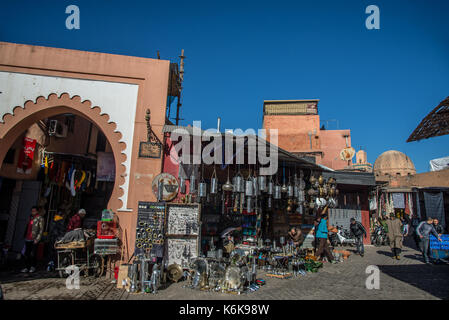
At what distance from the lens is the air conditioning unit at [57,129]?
8.92m

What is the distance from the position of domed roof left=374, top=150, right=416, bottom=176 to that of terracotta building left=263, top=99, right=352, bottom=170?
596 inches

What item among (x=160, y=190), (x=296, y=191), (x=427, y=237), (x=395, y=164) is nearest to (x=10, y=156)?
(x=160, y=190)

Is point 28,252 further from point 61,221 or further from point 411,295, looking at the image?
point 411,295

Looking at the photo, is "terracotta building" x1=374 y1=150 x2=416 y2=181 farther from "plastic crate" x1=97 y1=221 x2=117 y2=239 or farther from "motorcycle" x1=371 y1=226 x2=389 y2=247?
"plastic crate" x1=97 y1=221 x2=117 y2=239

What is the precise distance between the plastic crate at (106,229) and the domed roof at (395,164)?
33.5 metres

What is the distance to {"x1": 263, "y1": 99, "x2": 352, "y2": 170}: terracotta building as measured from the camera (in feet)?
59.7

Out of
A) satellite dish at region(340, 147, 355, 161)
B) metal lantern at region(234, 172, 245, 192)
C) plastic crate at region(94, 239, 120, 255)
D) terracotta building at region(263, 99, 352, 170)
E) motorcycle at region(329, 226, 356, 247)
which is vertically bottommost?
motorcycle at region(329, 226, 356, 247)

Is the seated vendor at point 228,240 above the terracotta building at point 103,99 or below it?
below

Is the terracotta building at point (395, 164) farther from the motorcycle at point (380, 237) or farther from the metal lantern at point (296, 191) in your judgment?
the metal lantern at point (296, 191)

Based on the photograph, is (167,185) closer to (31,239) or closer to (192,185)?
(192,185)

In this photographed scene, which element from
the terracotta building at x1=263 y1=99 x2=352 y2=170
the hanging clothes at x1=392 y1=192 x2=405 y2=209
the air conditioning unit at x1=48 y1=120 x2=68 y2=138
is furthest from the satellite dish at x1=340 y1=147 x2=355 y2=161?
the air conditioning unit at x1=48 y1=120 x2=68 y2=138

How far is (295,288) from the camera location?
568 cm

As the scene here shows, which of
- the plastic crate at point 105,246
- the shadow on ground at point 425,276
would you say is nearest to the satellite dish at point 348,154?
the shadow on ground at point 425,276
